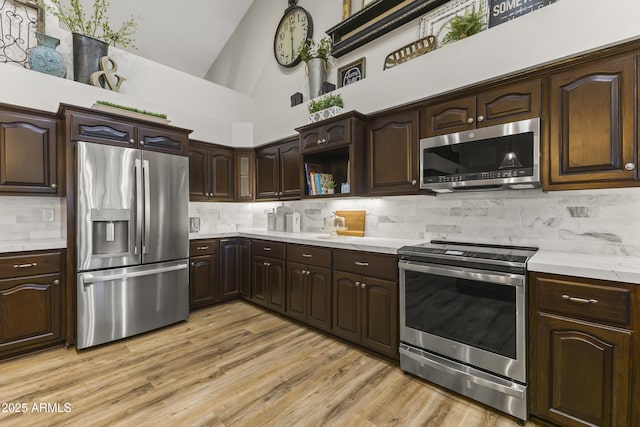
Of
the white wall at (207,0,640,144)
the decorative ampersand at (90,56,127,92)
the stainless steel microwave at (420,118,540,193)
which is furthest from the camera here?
the decorative ampersand at (90,56,127,92)

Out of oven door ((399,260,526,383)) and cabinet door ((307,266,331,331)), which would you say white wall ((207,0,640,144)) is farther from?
cabinet door ((307,266,331,331))

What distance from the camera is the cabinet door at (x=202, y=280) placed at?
140 inches

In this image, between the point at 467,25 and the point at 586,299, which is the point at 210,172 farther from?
the point at 586,299

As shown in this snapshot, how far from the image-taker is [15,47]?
9.66 ft

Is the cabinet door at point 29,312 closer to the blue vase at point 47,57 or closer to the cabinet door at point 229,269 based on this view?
the cabinet door at point 229,269

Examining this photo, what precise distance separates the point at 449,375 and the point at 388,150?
1914 mm

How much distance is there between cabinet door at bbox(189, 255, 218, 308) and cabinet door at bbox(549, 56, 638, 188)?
359 centimetres

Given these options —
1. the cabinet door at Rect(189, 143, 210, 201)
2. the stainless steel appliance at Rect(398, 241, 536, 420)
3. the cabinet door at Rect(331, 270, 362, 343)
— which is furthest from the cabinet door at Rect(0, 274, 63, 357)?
the stainless steel appliance at Rect(398, 241, 536, 420)

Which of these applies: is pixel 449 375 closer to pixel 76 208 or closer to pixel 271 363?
pixel 271 363

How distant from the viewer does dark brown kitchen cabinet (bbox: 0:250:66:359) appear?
94.4 inches

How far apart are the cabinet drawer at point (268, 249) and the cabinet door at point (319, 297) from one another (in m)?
0.49

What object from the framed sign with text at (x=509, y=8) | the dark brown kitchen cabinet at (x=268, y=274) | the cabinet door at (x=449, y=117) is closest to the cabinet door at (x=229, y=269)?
the dark brown kitchen cabinet at (x=268, y=274)

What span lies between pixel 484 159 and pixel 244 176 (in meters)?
3.32

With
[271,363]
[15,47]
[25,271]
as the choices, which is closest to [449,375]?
[271,363]
